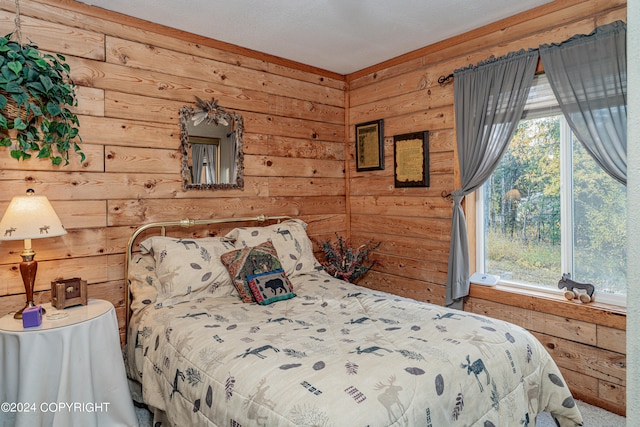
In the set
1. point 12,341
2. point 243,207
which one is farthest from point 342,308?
point 12,341

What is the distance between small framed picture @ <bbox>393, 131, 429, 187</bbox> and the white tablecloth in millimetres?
2562

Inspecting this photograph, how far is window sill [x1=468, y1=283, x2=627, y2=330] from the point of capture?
2391mm

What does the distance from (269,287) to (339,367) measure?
1.14 meters

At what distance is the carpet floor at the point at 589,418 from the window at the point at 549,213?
26.6 inches

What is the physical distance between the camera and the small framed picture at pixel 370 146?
3.76m

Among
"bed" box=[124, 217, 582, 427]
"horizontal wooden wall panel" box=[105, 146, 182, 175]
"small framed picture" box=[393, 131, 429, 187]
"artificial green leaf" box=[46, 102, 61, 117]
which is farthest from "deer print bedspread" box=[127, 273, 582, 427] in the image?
"small framed picture" box=[393, 131, 429, 187]

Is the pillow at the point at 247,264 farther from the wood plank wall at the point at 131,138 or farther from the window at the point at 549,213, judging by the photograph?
the window at the point at 549,213

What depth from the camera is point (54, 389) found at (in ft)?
6.28

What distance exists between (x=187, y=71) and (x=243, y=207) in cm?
115

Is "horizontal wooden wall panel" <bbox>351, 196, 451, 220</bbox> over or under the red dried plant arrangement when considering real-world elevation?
over

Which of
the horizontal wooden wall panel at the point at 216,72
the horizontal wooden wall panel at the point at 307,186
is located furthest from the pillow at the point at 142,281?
the horizontal wooden wall panel at the point at 216,72

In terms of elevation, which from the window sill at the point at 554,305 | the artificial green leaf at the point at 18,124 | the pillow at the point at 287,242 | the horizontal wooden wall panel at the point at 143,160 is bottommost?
the window sill at the point at 554,305

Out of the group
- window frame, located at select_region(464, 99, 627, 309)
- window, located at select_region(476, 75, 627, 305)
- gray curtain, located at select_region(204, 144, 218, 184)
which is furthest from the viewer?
gray curtain, located at select_region(204, 144, 218, 184)

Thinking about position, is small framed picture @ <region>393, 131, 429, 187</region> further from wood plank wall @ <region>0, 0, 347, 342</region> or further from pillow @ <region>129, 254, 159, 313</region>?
pillow @ <region>129, 254, 159, 313</region>
